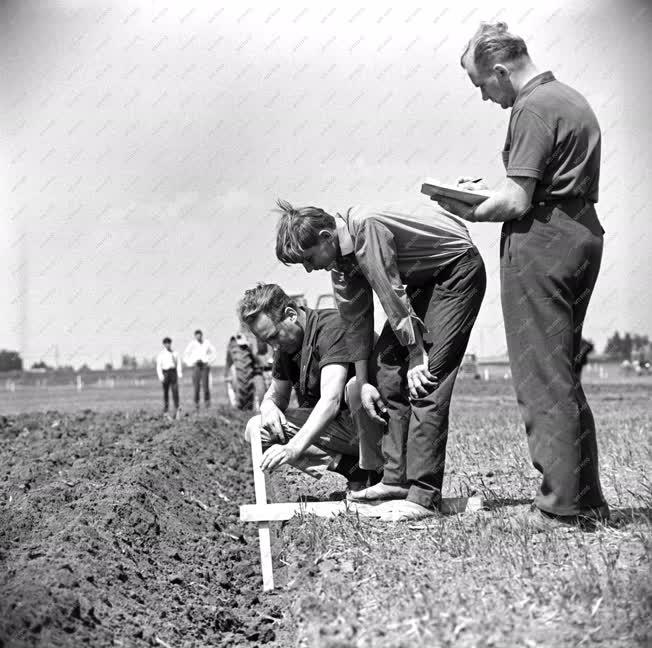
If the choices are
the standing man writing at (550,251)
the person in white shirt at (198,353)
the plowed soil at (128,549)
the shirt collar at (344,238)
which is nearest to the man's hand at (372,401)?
the shirt collar at (344,238)

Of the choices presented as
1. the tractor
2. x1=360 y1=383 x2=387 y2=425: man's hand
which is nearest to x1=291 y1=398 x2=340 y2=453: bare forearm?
x1=360 y1=383 x2=387 y2=425: man's hand

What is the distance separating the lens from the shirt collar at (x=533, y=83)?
12.7 ft

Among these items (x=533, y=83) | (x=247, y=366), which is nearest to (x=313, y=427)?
(x=533, y=83)

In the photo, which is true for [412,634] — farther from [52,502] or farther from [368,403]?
[52,502]

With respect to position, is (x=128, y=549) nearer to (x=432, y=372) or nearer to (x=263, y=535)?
(x=263, y=535)

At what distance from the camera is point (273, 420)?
4.89 meters

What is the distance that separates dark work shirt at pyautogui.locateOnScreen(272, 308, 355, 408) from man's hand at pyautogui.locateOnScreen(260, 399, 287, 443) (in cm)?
17

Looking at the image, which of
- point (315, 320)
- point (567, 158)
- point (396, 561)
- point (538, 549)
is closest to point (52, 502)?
point (315, 320)

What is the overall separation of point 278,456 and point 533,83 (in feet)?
6.81

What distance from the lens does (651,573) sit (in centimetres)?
310

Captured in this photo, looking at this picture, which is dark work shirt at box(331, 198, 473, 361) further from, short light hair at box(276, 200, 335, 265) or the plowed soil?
the plowed soil

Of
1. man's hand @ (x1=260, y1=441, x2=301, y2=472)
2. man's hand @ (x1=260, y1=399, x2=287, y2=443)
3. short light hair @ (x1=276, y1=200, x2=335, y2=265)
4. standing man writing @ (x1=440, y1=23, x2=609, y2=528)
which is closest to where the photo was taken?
standing man writing @ (x1=440, y1=23, x2=609, y2=528)

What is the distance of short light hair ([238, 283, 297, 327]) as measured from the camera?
4602 millimetres

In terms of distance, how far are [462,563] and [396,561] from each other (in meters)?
0.32
